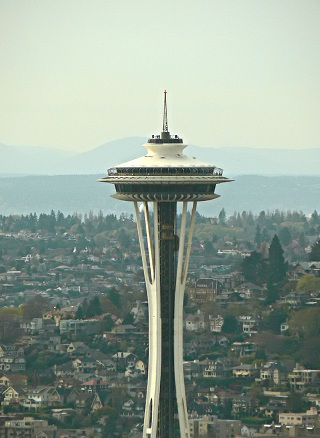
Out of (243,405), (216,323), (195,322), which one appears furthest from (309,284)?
(243,405)

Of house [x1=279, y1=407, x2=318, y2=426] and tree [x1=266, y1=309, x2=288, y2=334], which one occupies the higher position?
tree [x1=266, y1=309, x2=288, y2=334]

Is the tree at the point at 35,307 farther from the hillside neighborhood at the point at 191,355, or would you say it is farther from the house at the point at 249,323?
the house at the point at 249,323

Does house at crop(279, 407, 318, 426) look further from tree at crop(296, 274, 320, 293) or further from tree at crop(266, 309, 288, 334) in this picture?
tree at crop(296, 274, 320, 293)

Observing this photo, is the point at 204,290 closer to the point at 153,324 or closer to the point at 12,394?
the point at 12,394

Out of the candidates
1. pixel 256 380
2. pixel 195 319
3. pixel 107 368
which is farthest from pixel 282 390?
pixel 195 319

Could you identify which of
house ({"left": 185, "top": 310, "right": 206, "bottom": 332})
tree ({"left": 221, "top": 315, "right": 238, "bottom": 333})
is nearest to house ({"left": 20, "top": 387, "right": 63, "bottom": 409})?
house ({"left": 185, "top": 310, "right": 206, "bottom": 332})

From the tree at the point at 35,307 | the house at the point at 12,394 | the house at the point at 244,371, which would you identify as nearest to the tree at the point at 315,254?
the tree at the point at 35,307

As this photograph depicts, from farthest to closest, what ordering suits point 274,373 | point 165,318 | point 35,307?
point 35,307, point 274,373, point 165,318
